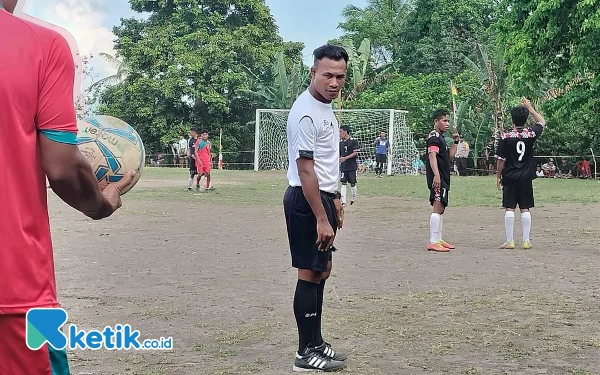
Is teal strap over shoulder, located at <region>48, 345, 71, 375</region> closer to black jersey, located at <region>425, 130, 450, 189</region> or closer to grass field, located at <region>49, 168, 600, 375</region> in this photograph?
grass field, located at <region>49, 168, 600, 375</region>

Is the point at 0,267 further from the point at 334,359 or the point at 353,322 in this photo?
the point at 353,322

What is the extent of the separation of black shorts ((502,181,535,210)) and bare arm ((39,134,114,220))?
8735 mm

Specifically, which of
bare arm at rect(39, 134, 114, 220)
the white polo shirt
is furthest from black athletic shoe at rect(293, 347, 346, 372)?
bare arm at rect(39, 134, 114, 220)

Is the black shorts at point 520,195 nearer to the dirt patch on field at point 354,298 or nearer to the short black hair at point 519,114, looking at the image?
the dirt patch on field at point 354,298

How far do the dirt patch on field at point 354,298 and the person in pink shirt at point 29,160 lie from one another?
271cm

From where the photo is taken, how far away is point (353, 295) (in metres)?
7.32

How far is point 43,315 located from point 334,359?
9.96 ft

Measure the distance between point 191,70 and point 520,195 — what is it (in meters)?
34.9

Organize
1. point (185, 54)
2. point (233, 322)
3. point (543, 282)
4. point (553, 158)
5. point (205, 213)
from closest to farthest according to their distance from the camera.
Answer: point (233, 322) → point (543, 282) → point (205, 213) → point (553, 158) → point (185, 54)

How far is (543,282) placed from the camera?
314 inches

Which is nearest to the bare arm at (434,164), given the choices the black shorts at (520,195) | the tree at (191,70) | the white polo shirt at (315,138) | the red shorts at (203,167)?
the black shorts at (520,195)

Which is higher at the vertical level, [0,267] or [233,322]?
[0,267]

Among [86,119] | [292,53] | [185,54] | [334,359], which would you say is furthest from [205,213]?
[292,53]

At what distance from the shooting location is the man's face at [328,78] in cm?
503
